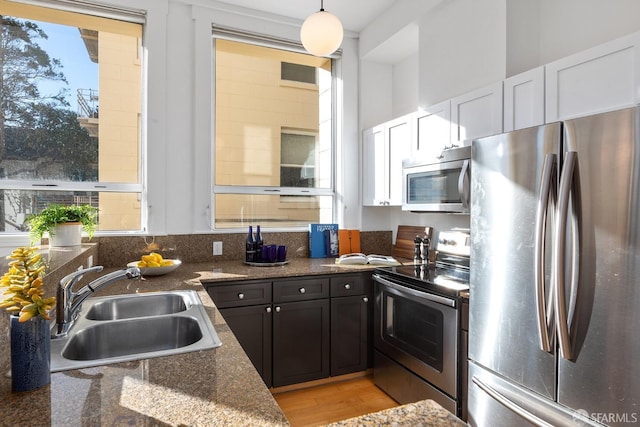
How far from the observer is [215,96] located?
3.17 metres

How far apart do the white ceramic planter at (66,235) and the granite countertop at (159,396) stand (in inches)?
67.0

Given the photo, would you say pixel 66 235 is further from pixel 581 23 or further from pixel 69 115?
pixel 581 23

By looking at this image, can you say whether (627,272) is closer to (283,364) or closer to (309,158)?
(283,364)

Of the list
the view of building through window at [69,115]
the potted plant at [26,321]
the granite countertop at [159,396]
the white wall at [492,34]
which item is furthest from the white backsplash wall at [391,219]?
the potted plant at [26,321]

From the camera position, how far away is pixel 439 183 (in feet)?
8.02

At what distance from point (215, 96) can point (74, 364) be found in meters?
2.53

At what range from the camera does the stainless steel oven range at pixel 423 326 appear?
204cm

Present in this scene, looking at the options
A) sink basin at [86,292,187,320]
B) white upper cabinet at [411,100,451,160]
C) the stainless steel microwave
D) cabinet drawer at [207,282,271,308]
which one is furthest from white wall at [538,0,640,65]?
sink basin at [86,292,187,320]

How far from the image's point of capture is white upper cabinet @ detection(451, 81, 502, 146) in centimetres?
214

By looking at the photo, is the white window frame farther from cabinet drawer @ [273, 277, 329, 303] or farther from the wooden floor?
the wooden floor

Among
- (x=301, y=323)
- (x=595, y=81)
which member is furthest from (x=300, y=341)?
(x=595, y=81)

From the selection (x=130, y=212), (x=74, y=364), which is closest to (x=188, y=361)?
(x=74, y=364)

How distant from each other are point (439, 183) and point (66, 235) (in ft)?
7.90

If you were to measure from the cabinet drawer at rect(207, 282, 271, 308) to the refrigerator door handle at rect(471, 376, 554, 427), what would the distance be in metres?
1.35
